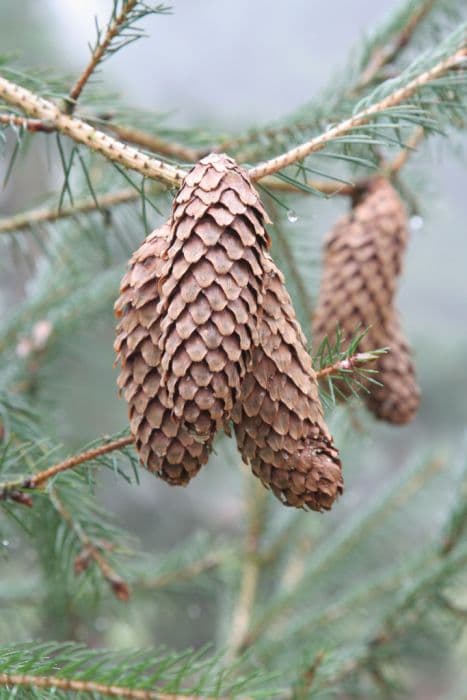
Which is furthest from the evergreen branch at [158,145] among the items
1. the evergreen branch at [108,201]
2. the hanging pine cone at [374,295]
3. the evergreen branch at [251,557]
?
the evergreen branch at [251,557]

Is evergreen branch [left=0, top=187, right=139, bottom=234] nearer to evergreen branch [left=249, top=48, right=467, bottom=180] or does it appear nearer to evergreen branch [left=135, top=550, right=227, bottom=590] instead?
evergreen branch [left=249, top=48, right=467, bottom=180]

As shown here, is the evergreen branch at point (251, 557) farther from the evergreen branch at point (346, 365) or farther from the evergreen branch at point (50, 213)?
the evergreen branch at point (346, 365)

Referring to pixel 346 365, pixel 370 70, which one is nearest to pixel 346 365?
pixel 346 365

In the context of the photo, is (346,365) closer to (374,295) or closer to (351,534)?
(374,295)

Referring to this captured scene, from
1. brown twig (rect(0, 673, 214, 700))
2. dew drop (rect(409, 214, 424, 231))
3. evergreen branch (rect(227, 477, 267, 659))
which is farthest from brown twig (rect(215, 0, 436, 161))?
evergreen branch (rect(227, 477, 267, 659))

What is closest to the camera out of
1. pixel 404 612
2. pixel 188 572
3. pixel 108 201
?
pixel 108 201
